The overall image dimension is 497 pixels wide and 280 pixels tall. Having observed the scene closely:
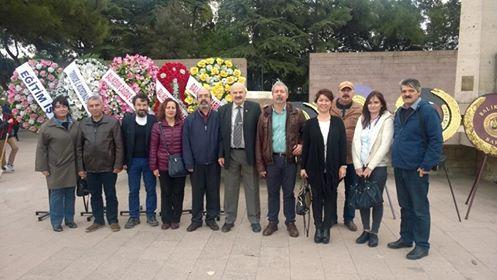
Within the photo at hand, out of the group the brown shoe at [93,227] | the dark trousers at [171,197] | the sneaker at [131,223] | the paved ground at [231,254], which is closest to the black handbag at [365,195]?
the paved ground at [231,254]

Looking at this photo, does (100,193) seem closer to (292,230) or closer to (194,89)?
(194,89)

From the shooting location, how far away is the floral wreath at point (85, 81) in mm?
6176

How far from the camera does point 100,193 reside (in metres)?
5.38

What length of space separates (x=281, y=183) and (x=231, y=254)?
1.13m

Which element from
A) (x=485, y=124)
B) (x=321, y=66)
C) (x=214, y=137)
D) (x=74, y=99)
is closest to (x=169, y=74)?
(x=74, y=99)

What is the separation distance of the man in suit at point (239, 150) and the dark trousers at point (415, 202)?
1758mm

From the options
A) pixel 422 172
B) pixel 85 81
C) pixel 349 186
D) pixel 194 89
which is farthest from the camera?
pixel 194 89

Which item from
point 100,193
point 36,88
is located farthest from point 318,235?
point 36,88

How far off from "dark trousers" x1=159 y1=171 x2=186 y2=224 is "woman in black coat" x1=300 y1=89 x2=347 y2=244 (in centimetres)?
169

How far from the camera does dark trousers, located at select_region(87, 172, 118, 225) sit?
5.28 meters

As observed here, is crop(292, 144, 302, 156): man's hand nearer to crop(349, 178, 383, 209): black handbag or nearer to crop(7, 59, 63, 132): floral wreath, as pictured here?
crop(349, 178, 383, 209): black handbag

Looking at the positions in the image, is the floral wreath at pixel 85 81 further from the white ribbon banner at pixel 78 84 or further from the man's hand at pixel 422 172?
the man's hand at pixel 422 172

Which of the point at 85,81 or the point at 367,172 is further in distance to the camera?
the point at 85,81

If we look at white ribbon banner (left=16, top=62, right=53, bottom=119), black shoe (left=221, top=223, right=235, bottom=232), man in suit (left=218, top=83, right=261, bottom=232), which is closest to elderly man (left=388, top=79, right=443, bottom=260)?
man in suit (left=218, top=83, right=261, bottom=232)
